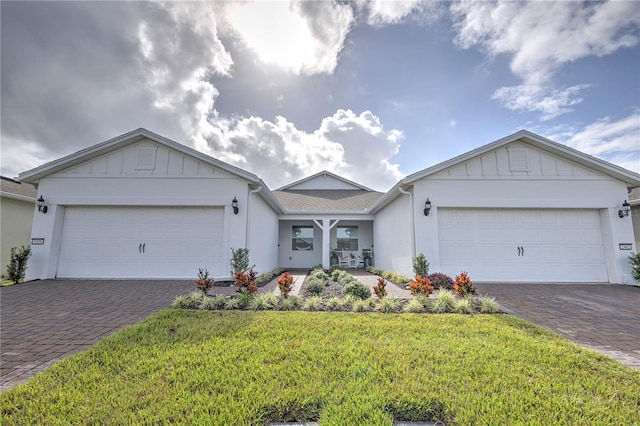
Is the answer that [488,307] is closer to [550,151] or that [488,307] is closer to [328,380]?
[328,380]

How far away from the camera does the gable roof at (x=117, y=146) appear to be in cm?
858

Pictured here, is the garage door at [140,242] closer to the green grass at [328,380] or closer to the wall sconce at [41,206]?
the wall sconce at [41,206]

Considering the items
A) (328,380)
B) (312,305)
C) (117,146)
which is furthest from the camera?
(117,146)

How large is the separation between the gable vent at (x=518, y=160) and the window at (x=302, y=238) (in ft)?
31.4

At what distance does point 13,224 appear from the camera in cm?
1066

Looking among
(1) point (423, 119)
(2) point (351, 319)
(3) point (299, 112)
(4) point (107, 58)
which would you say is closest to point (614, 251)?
(1) point (423, 119)

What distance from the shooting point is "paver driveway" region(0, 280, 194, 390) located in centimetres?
304

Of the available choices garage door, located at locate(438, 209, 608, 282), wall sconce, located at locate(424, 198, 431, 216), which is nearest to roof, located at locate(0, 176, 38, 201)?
wall sconce, located at locate(424, 198, 431, 216)

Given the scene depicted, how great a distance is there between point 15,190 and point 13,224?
1.48 m

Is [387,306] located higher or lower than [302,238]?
lower

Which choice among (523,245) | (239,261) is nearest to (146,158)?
(239,261)

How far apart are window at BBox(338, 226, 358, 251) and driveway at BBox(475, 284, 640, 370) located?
7.62 m

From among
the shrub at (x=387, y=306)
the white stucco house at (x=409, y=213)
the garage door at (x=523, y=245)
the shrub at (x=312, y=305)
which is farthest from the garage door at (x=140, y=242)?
the garage door at (x=523, y=245)

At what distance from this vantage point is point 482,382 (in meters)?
2.37
